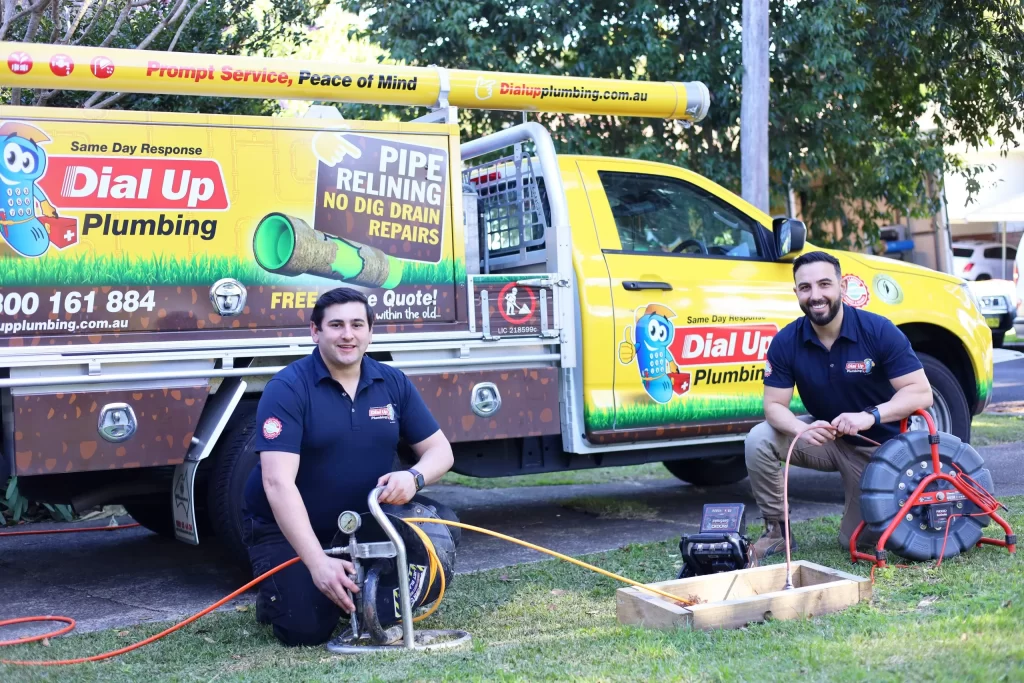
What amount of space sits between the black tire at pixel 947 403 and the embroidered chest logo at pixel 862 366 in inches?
66.5

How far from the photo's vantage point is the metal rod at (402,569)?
383 cm

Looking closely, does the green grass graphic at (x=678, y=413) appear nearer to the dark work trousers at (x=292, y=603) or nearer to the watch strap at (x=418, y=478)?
the watch strap at (x=418, y=478)

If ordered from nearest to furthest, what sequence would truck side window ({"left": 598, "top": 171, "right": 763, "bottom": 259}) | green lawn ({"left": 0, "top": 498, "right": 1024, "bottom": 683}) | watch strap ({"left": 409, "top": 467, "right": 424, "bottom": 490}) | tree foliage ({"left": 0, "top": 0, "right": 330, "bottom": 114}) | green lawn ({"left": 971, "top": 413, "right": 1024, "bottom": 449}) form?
green lawn ({"left": 0, "top": 498, "right": 1024, "bottom": 683}), watch strap ({"left": 409, "top": 467, "right": 424, "bottom": 490}), truck side window ({"left": 598, "top": 171, "right": 763, "bottom": 259}), green lawn ({"left": 971, "top": 413, "right": 1024, "bottom": 449}), tree foliage ({"left": 0, "top": 0, "right": 330, "bottom": 114})

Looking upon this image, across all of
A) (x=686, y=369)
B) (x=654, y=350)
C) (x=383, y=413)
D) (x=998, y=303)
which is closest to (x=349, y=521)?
(x=383, y=413)

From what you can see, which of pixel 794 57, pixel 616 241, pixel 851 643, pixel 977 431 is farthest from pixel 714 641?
pixel 794 57

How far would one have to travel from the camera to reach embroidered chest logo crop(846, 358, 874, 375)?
5.02 m

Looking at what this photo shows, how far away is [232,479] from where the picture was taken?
16.2 ft

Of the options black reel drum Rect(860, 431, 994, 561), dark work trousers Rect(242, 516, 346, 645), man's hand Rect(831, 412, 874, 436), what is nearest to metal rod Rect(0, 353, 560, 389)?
dark work trousers Rect(242, 516, 346, 645)

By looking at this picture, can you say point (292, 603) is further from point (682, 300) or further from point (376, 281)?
point (682, 300)

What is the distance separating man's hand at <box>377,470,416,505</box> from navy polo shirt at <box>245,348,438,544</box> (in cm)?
19

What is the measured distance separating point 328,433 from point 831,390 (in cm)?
227

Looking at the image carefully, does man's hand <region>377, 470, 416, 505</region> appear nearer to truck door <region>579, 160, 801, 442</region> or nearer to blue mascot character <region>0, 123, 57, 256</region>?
blue mascot character <region>0, 123, 57, 256</region>

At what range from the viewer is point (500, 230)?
6309 mm

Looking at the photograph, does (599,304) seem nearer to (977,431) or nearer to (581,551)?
(581,551)
